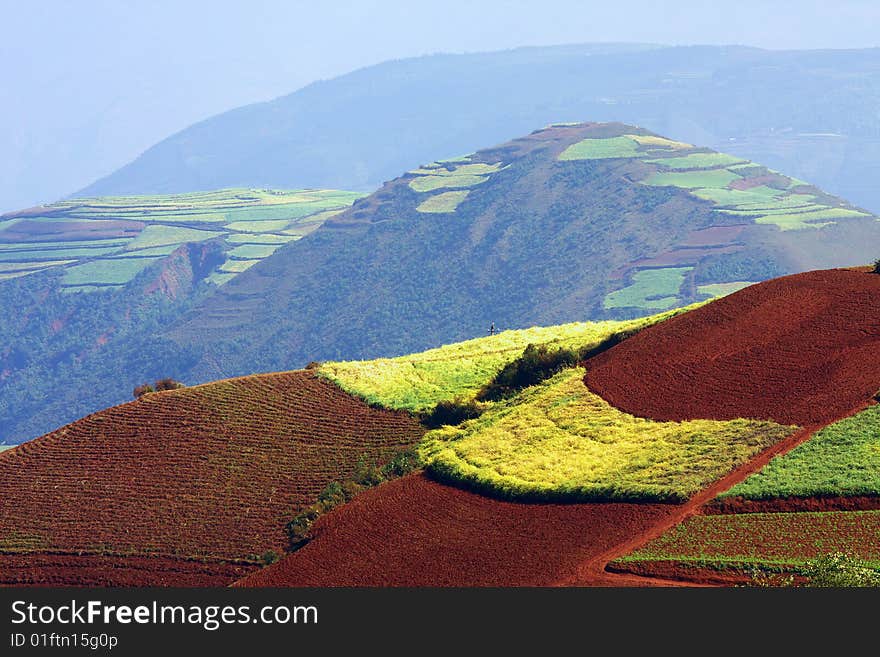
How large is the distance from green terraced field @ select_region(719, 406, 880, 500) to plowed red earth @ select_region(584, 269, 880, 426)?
1.90 meters

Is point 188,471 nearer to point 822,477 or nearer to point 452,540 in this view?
point 452,540

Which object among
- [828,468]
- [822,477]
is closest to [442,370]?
[828,468]

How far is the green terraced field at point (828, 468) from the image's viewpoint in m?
38.2

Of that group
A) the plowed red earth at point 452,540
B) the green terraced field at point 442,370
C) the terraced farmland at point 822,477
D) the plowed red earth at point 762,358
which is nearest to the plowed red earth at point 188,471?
the green terraced field at point 442,370

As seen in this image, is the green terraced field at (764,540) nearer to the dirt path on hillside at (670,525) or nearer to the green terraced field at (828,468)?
the dirt path on hillside at (670,525)

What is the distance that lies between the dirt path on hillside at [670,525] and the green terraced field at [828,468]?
0.54 metres

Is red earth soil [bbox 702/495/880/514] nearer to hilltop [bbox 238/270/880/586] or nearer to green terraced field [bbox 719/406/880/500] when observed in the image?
hilltop [bbox 238/270/880/586]

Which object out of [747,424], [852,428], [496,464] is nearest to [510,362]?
[496,464]

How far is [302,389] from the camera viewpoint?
62.2 metres

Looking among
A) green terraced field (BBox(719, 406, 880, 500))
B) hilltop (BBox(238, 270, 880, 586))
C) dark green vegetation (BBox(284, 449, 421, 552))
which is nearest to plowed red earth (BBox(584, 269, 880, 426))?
hilltop (BBox(238, 270, 880, 586))

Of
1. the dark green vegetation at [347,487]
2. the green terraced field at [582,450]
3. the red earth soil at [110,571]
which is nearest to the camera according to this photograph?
the green terraced field at [582,450]

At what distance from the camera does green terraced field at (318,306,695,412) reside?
59969mm

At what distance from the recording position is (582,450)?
4756 centimetres

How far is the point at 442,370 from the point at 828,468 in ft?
91.2
